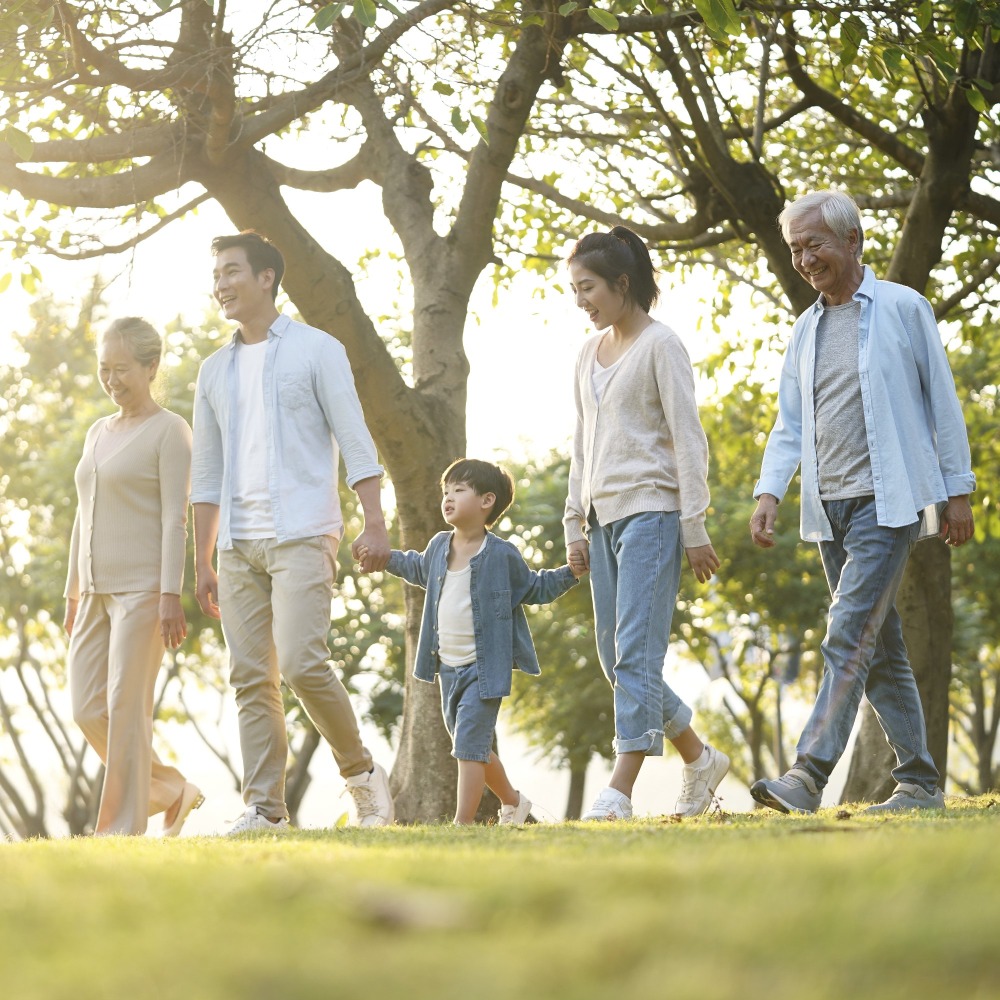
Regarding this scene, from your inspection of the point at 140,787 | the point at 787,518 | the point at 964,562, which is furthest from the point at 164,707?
the point at 140,787

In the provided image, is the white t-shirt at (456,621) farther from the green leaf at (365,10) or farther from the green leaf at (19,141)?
the green leaf at (19,141)

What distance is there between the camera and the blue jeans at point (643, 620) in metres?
5.79

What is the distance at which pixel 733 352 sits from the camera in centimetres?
1541

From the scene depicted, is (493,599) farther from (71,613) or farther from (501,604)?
(71,613)

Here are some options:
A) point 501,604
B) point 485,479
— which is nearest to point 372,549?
point 501,604

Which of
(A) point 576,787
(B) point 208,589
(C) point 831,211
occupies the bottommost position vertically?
(A) point 576,787

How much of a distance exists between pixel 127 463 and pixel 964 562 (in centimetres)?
2065

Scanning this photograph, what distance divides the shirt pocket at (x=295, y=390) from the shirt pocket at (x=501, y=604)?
1246mm

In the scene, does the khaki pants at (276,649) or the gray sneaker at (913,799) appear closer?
the gray sneaker at (913,799)

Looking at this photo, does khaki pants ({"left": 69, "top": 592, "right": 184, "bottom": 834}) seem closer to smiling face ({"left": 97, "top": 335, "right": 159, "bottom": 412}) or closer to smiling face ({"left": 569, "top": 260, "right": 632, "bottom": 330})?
smiling face ({"left": 97, "top": 335, "right": 159, "bottom": 412})

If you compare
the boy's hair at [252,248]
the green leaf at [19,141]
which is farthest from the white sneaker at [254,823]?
the green leaf at [19,141]

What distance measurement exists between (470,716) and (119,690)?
5.48 ft

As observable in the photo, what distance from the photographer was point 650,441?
19.7ft

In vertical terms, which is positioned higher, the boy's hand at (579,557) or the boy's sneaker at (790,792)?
the boy's hand at (579,557)
